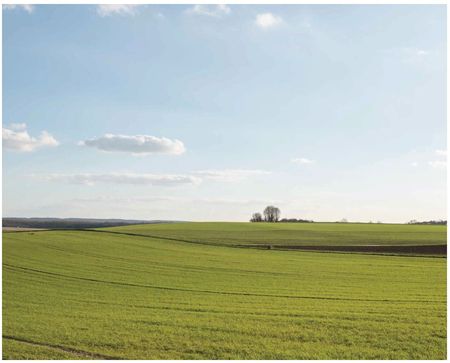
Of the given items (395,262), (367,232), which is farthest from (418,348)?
(367,232)

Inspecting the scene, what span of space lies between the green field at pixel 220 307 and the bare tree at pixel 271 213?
336 feet

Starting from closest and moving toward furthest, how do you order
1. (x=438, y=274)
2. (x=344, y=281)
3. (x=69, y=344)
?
(x=69, y=344) → (x=344, y=281) → (x=438, y=274)

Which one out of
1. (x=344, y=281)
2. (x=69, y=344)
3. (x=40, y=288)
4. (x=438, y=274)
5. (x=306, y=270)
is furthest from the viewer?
(x=306, y=270)

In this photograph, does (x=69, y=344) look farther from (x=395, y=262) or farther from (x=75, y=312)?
(x=395, y=262)

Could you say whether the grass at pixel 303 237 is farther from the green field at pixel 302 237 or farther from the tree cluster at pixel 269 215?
the tree cluster at pixel 269 215

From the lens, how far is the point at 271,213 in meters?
145

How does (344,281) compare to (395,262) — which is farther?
(395,262)

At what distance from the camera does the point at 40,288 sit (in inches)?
978

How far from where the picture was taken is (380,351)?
44.6ft

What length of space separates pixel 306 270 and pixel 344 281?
564cm

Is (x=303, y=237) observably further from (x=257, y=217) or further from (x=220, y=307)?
(x=257, y=217)

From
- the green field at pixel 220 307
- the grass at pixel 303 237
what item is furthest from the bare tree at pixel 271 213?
the green field at pixel 220 307

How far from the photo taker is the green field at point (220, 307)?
45.7ft

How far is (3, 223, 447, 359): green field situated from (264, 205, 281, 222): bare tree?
4029 inches
